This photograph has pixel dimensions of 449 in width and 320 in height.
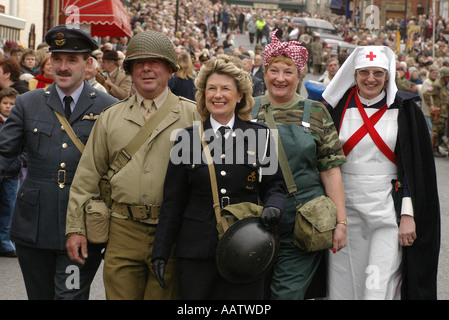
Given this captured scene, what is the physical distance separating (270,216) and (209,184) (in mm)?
359

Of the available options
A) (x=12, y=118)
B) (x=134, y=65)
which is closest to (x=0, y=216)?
(x=12, y=118)

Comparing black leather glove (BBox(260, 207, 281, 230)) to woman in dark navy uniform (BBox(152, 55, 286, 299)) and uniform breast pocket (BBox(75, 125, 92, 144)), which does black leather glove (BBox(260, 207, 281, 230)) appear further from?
uniform breast pocket (BBox(75, 125, 92, 144))

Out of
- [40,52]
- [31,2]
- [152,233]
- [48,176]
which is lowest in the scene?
[152,233]

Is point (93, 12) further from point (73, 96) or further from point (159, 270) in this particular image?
point (159, 270)

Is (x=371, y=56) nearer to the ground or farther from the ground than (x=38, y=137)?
farther from the ground

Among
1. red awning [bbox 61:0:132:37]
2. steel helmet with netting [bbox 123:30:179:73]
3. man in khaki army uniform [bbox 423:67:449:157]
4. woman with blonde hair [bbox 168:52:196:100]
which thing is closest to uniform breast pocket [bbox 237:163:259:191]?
steel helmet with netting [bbox 123:30:179:73]

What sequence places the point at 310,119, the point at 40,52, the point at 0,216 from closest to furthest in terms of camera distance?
the point at 310,119 < the point at 0,216 < the point at 40,52

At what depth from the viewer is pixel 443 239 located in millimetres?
8555

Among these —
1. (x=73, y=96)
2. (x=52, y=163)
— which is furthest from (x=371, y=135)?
(x=52, y=163)

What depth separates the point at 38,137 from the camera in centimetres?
410

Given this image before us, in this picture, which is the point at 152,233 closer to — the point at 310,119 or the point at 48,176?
the point at 48,176

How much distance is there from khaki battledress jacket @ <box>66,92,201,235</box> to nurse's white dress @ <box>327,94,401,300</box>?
3.87 feet

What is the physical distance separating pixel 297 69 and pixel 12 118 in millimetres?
1716
